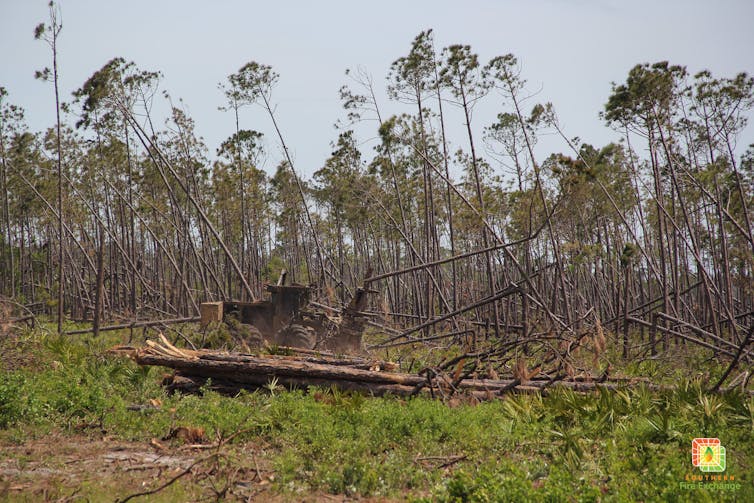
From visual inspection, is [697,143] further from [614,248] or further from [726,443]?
[726,443]

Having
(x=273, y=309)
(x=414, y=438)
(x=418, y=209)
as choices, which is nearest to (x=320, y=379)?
(x=414, y=438)

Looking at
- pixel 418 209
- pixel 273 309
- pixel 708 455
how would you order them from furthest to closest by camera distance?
pixel 418 209, pixel 273 309, pixel 708 455

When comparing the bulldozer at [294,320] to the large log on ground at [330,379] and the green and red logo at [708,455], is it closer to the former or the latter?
the large log on ground at [330,379]

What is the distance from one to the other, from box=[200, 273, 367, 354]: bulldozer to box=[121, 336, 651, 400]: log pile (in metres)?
4.67

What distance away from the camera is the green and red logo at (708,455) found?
5.38 meters

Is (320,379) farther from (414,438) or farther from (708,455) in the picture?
(708,455)

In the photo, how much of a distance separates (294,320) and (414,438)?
8.88 m

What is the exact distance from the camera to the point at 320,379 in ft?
29.5

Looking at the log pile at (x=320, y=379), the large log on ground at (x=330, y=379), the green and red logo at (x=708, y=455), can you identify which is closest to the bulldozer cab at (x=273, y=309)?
the log pile at (x=320, y=379)

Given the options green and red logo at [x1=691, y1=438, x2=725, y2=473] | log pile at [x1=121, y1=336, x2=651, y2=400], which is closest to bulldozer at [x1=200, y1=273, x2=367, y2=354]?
log pile at [x1=121, y1=336, x2=651, y2=400]

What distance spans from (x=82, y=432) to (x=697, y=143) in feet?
85.0

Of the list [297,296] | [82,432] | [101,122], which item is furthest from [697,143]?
[101,122]

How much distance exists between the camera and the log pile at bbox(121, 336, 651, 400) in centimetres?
874

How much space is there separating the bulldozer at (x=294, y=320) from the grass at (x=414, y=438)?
549 cm
